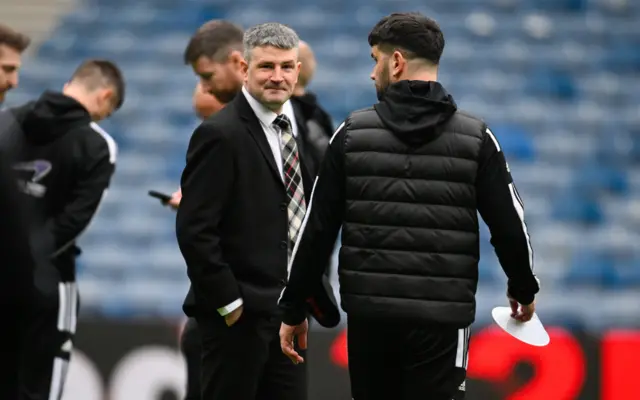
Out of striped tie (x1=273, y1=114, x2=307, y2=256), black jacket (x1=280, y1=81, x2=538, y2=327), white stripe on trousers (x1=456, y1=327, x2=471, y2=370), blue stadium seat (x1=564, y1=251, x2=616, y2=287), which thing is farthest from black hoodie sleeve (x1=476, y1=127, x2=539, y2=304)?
blue stadium seat (x1=564, y1=251, x2=616, y2=287)

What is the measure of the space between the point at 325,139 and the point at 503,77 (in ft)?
17.5

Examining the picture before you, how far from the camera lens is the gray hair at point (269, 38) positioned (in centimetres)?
432

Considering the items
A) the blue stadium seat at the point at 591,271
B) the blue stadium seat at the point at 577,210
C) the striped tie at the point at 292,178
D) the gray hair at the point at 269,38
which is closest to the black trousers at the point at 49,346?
the striped tie at the point at 292,178

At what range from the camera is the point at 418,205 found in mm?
3719

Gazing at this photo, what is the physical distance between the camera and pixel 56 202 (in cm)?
572

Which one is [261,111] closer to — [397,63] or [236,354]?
[397,63]

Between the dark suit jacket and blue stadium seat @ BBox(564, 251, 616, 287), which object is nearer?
the dark suit jacket

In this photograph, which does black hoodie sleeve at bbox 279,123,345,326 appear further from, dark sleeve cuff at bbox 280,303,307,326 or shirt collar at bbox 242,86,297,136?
shirt collar at bbox 242,86,297,136

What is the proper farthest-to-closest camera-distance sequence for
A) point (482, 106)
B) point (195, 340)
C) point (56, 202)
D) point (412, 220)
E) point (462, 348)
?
point (482, 106) < point (56, 202) < point (195, 340) < point (462, 348) < point (412, 220)

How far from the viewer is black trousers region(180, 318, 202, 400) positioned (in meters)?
5.17

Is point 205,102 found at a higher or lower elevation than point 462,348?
higher

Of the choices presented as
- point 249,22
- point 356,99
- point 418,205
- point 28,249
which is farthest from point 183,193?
point 249,22

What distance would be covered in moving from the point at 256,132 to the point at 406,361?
3.61 ft

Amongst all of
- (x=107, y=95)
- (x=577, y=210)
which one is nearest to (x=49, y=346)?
(x=107, y=95)
